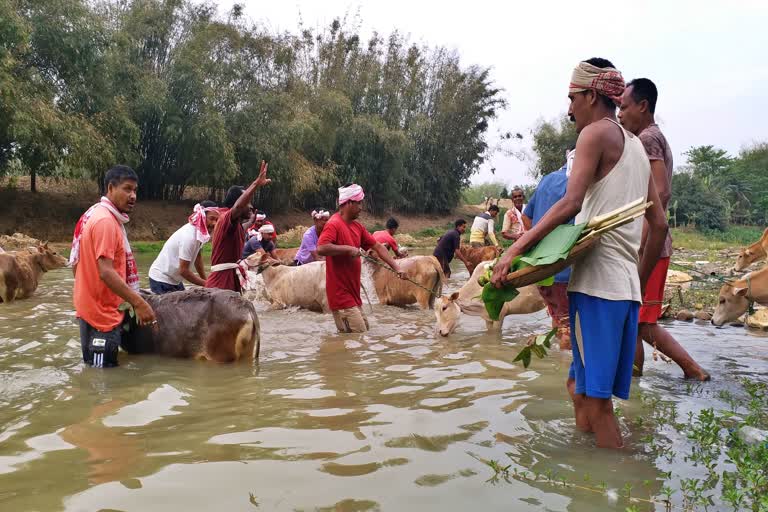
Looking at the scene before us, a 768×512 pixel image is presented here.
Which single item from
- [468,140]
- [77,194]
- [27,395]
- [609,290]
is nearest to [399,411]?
[609,290]

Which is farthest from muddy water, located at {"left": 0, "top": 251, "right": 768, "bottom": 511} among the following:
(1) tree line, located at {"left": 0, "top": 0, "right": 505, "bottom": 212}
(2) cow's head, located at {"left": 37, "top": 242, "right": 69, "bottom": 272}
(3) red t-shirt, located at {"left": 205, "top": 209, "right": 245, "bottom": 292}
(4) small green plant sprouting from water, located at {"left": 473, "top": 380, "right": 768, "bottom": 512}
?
(1) tree line, located at {"left": 0, "top": 0, "right": 505, "bottom": 212}

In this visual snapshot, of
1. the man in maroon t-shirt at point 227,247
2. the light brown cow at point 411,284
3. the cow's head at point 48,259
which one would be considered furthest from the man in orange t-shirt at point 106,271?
the cow's head at point 48,259

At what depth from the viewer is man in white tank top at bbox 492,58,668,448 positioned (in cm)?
329

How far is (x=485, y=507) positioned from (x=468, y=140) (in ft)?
138

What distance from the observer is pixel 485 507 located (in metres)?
2.95

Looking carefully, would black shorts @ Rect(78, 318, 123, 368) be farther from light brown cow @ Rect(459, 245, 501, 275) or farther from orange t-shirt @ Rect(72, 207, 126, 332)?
light brown cow @ Rect(459, 245, 501, 275)

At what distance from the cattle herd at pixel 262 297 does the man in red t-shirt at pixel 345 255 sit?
3.24 feet

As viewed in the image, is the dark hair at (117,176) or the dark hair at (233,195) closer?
the dark hair at (117,176)

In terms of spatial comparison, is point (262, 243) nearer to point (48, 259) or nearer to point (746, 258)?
point (48, 259)

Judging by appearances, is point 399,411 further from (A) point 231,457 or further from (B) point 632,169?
(B) point 632,169

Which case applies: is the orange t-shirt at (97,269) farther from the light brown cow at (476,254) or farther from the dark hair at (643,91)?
the light brown cow at (476,254)

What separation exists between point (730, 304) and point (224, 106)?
24.0 meters

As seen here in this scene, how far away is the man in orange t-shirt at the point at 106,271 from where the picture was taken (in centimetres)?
493

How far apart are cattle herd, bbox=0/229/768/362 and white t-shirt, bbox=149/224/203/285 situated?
490 millimetres
